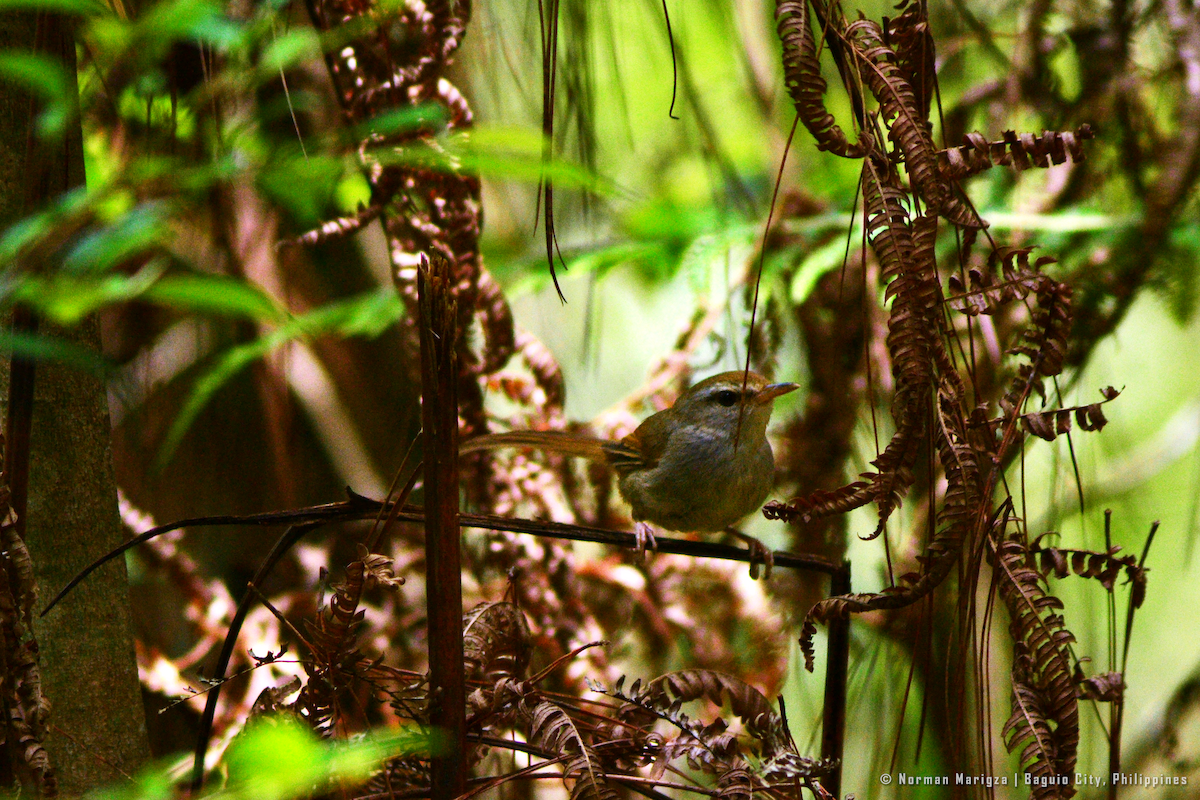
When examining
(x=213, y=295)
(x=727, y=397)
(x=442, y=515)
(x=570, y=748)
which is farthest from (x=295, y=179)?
(x=727, y=397)

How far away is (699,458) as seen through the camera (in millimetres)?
2877

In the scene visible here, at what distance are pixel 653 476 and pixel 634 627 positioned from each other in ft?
2.30

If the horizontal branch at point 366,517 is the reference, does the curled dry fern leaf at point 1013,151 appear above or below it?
above

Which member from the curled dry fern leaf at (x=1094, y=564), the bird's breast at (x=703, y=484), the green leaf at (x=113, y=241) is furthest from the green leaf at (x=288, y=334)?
the curled dry fern leaf at (x=1094, y=564)

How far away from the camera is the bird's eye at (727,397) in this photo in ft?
9.92

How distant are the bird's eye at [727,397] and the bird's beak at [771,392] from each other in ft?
0.74

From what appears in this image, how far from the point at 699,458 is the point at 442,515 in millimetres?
1796

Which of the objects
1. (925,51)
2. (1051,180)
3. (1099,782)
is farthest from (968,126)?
(1099,782)

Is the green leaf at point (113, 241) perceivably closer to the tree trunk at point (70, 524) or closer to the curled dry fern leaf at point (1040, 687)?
the tree trunk at point (70, 524)

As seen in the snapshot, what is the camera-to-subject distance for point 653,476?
2.94 metres

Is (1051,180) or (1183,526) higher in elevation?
(1051,180)

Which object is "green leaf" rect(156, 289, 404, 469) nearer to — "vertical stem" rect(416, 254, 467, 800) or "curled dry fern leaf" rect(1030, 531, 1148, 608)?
"vertical stem" rect(416, 254, 467, 800)

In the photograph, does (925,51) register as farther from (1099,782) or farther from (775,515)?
(1099,782)

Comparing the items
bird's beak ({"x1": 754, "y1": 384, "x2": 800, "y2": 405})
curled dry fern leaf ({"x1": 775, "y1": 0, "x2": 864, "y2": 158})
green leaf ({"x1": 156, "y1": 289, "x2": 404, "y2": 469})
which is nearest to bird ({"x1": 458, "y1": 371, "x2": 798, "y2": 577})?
bird's beak ({"x1": 754, "y1": 384, "x2": 800, "y2": 405})
